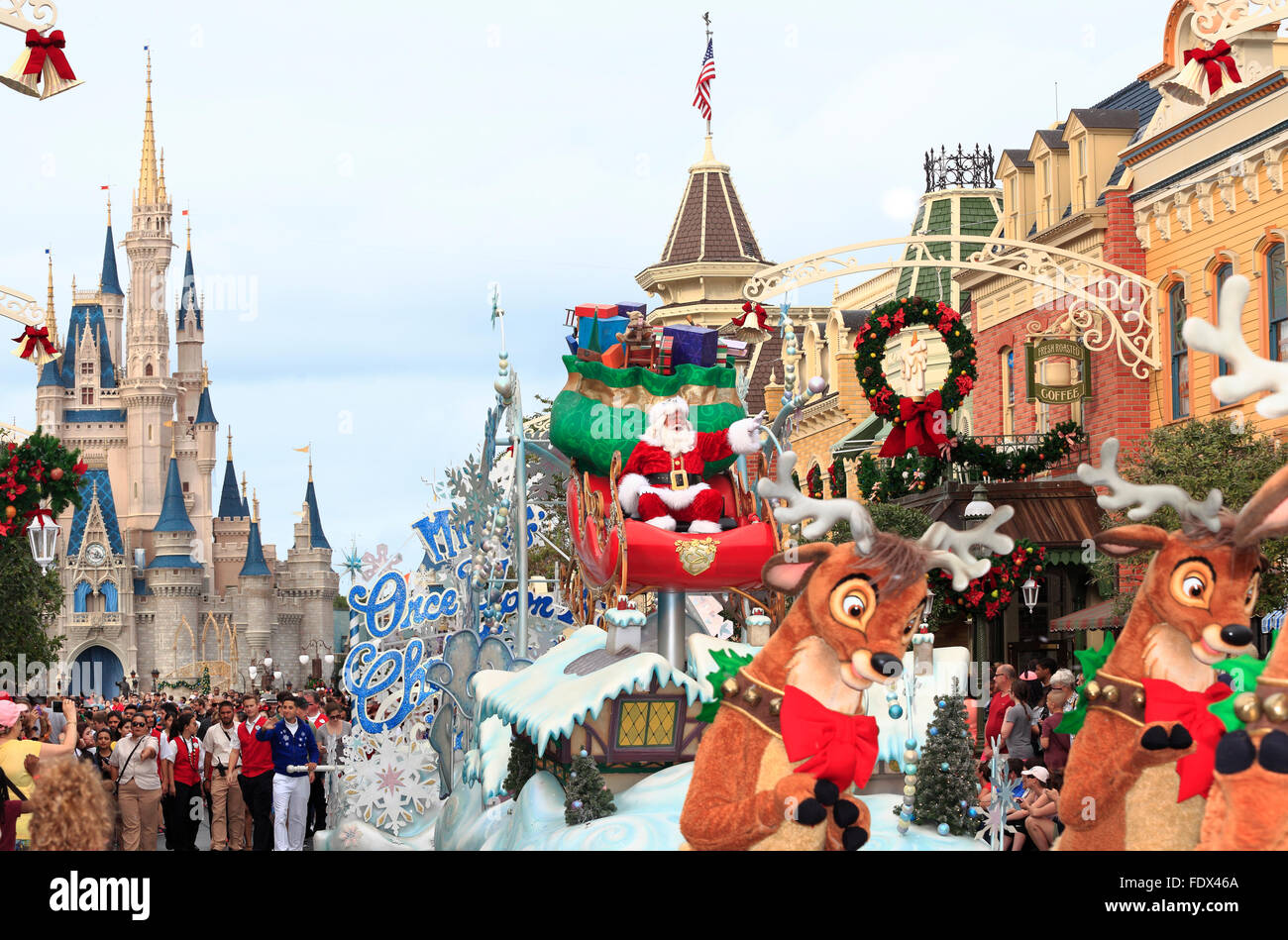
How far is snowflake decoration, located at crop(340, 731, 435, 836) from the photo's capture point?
45.9 ft

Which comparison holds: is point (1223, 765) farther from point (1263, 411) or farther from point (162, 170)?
point (162, 170)

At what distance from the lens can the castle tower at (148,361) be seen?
4232 inches

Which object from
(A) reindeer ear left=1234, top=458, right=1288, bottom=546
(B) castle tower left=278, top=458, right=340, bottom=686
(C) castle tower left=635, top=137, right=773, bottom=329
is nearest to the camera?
(A) reindeer ear left=1234, top=458, right=1288, bottom=546

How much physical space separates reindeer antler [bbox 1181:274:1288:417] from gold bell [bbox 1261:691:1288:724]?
93 centimetres

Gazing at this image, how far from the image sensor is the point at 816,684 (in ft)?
22.5

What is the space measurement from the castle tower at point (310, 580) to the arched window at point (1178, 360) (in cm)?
9054

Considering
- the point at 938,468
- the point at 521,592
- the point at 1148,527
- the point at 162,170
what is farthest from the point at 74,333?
the point at 1148,527

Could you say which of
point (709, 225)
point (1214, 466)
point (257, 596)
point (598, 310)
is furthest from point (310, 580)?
point (598, 310)

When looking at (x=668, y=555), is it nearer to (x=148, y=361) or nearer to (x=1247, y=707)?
(x=1247, y=707)

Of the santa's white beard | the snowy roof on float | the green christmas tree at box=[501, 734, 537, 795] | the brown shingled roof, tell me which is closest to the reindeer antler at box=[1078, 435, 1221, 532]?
the snowy roof on float

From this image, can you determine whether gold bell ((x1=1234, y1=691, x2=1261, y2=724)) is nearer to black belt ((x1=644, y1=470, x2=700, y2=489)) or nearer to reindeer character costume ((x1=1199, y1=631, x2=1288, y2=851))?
reindeer character costume ((x1=1199, y1=631, x2=1288, y2=851))

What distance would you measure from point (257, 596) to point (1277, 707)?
103m

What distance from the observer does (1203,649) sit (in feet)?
21.7
